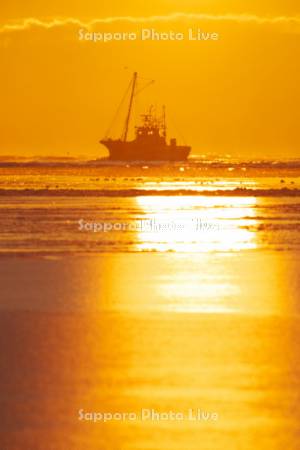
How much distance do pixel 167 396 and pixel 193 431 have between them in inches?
41.2

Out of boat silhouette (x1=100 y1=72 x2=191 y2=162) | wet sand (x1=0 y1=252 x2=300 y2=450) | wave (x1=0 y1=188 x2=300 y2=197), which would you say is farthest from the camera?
boat silhouette (x1=100 y1=72 x2=191 y2=162)

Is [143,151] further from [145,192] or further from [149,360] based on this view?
[149,360]

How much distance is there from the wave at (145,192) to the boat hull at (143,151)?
90.5m

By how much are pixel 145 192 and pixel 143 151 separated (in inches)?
3720

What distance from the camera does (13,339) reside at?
12.0 meters

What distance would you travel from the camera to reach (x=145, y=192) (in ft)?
185

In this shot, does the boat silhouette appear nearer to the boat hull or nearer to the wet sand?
the boat hull

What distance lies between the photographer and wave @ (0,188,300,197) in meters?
51.9

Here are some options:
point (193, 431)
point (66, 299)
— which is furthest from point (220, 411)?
point (66, 299)

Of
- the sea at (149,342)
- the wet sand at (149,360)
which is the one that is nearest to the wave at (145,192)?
the sea at (149,342)

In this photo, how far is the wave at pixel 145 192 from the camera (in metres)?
51.9

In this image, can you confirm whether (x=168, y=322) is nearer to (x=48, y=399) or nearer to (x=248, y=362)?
(x=248, y=362)

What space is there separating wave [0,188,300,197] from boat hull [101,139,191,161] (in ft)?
297

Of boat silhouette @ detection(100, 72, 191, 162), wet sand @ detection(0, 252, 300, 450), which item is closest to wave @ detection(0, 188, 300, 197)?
wet sand @ detection(0, 252, 300, 450)
